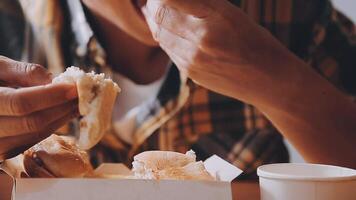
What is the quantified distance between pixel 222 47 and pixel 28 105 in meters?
0.42

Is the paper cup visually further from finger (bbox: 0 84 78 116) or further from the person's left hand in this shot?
the person's left hand

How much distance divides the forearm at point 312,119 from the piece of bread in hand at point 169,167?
0.42 m

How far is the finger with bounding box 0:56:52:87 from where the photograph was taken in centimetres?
61

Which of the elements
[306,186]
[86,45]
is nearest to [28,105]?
[306,186]

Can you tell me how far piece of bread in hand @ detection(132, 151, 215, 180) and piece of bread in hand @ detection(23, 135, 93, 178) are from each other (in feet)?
0.22

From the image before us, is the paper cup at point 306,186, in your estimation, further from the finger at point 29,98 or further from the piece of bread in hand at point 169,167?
the finger at point 29,98

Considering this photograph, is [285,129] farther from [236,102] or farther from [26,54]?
[26,54]

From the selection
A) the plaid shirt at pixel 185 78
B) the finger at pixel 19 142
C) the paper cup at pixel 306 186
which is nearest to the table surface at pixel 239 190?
the finger at pixel 19 142

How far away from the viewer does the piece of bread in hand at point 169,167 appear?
1.85 ft

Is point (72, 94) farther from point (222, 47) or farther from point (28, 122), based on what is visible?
point (222, 47)

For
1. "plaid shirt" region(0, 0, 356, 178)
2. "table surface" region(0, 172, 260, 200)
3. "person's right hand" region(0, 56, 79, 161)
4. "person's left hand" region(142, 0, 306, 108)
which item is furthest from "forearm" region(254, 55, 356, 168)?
"person's right hand" region(0, 56, 79, 161)

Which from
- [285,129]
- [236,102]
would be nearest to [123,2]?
[285,129]

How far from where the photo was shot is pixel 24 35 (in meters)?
1.49

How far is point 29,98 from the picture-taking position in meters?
0.57
